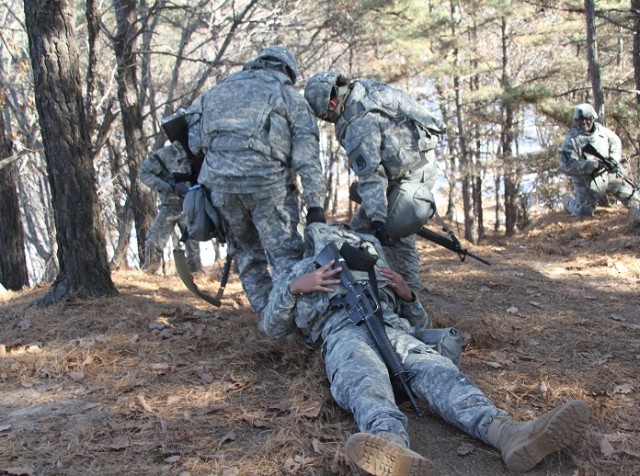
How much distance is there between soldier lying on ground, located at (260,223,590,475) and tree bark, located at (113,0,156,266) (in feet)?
19.0

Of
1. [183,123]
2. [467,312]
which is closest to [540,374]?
[467,312]

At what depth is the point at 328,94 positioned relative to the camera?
4.84 m

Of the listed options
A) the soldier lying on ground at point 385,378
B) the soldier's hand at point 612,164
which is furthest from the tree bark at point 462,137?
the soldier lying on ground at point 385,378

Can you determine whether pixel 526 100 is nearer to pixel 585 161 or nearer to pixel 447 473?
pixel 585 161

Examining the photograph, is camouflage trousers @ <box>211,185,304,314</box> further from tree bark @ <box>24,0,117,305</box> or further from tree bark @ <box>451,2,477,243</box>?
tree bark @ <box>451,2,477,243</box>

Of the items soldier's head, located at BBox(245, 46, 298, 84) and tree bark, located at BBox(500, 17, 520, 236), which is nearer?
soldier's head, located at BBox(245, 46, 298, 84)

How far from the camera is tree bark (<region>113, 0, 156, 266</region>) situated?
8.58 m

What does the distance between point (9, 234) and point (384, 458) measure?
7.53 metres

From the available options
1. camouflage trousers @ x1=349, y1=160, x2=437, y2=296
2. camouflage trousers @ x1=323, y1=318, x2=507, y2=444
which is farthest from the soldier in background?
camouflage trousers @ x1=323, y1=318, x2=507, y2=444

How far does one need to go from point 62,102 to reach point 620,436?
5.35m

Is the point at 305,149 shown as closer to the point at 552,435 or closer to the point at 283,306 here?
the point at 283,306

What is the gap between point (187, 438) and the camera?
9.82 feet

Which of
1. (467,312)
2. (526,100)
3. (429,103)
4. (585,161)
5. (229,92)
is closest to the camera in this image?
(229,92)

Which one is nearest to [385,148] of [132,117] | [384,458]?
[384,458]
